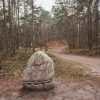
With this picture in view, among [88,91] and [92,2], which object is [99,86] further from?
[92,2]

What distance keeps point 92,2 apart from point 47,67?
84.7 ft

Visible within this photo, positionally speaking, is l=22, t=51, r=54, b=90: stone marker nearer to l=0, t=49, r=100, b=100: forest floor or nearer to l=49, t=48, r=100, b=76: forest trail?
l=0, t=49, r=100, b=100: forest floor

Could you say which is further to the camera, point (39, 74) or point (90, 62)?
point (90, 62)

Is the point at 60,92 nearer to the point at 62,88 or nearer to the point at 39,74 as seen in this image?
the point at 62,88

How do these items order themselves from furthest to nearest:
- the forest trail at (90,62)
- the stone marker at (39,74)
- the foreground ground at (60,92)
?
the forest trail at (90,62) < the stone marker at (39,74) < the foreground ground at (60,92)

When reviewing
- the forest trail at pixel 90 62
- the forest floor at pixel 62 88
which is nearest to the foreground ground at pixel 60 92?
the forest floor at pixel 62 88

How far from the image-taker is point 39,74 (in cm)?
1007

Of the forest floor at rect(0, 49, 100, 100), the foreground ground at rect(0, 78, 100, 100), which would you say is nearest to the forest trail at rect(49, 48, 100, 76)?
the forest floor at rect(0, 49, 100, 100)

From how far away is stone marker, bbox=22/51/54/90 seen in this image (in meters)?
9.87

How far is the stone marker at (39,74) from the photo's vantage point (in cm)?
987

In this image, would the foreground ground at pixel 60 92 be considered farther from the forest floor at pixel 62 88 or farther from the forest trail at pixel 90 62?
the forest trail at pixel 90 62

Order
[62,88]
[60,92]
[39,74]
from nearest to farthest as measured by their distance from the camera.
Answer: [60,92] < [39,74] < [62,88]

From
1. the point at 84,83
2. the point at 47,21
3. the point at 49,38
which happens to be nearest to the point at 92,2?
the point at 84,83

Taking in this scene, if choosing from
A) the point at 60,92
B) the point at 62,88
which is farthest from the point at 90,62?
the point at 60,92
